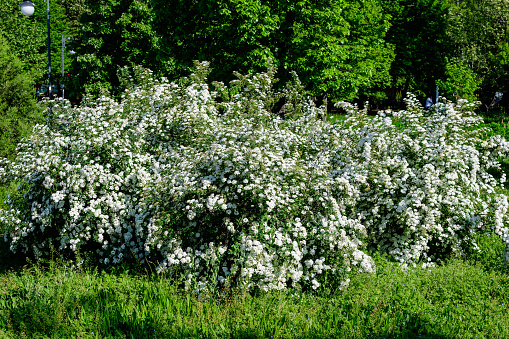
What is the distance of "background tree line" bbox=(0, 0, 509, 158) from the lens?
13.0m

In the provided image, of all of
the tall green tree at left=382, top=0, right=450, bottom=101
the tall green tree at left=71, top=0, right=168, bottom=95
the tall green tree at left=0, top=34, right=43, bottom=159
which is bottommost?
the tall green tree at left=0, top=34, right=43, bottom=159

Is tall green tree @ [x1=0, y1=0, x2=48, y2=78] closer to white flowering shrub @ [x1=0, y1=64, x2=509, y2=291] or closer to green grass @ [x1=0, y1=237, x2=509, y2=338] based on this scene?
white flowering shrub @ [x1=0, y1=64, x2=509, y2=291]

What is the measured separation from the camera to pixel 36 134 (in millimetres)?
7602

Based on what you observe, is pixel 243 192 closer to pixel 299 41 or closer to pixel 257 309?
pixel 257 309

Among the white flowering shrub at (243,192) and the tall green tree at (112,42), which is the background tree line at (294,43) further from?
the white flowering shrub at (243,192)

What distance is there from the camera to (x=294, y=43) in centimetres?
1322

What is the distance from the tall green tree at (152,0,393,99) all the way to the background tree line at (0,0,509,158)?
35 millimetres

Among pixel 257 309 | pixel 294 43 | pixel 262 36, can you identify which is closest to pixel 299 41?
pixel 294 43

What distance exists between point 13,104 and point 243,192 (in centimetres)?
970

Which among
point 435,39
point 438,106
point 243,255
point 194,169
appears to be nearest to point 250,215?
point 243,255

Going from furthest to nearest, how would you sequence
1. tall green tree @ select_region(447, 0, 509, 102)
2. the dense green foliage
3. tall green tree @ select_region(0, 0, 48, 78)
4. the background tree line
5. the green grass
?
tall green tree @ select_region(0, 0, 48, 78)
tall green tree @ select_region(447, 0, 509, 102)
the dense green foliage
the background tree line
the green grass

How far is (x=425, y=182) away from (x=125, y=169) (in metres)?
4.57

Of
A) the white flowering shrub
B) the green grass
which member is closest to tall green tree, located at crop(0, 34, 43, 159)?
the white flowering shrub

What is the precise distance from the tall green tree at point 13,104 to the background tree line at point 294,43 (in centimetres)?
4
